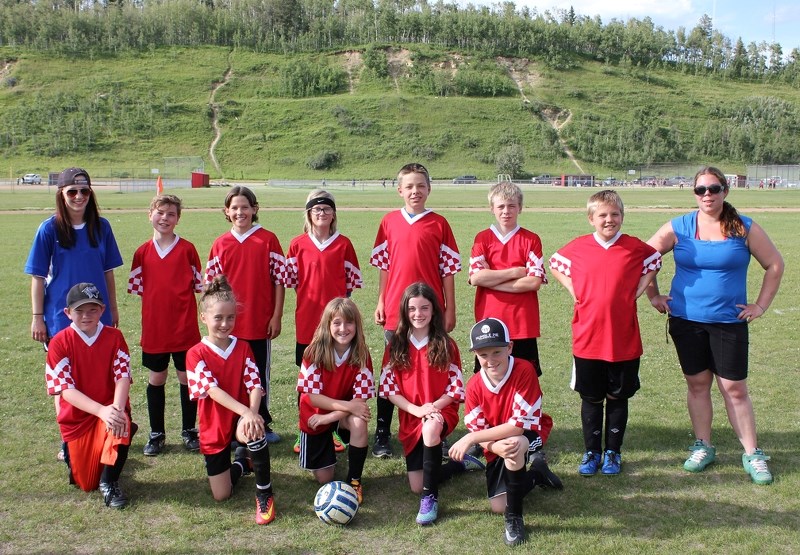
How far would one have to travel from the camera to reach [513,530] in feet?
12.0

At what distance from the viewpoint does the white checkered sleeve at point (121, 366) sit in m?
4.41

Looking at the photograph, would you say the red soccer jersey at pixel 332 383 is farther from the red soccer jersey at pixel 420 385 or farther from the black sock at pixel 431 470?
the black sock at pixel 431 470

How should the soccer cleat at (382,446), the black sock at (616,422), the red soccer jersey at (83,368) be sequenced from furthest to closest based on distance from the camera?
the soccer cleat at (382,446), the black sock at (616,422), the red soccer jersey at (83,368)

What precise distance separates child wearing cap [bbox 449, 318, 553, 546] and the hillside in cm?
6942

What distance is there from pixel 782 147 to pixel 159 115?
88.1 meters

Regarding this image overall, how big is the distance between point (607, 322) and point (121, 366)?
3.42 meters

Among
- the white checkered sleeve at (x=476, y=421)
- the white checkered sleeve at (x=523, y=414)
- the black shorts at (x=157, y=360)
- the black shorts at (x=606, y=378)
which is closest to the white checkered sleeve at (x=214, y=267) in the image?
the black shorts at (x=157, y=360)

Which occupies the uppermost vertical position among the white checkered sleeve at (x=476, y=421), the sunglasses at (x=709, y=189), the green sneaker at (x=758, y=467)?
the sunglasses at (x=709, y=189)

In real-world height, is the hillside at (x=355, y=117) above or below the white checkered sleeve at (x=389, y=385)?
above

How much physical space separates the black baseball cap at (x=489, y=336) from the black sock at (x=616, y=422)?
4.08ft

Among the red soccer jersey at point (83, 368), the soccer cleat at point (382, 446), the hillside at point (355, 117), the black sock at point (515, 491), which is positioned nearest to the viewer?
→ the black sock at point (515, 491)

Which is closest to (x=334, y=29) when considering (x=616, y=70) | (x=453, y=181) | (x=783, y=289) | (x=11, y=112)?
(x=616, y=70)

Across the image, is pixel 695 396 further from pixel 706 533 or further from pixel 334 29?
pixel 334 29

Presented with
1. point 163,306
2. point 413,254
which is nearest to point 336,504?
point 413,254
